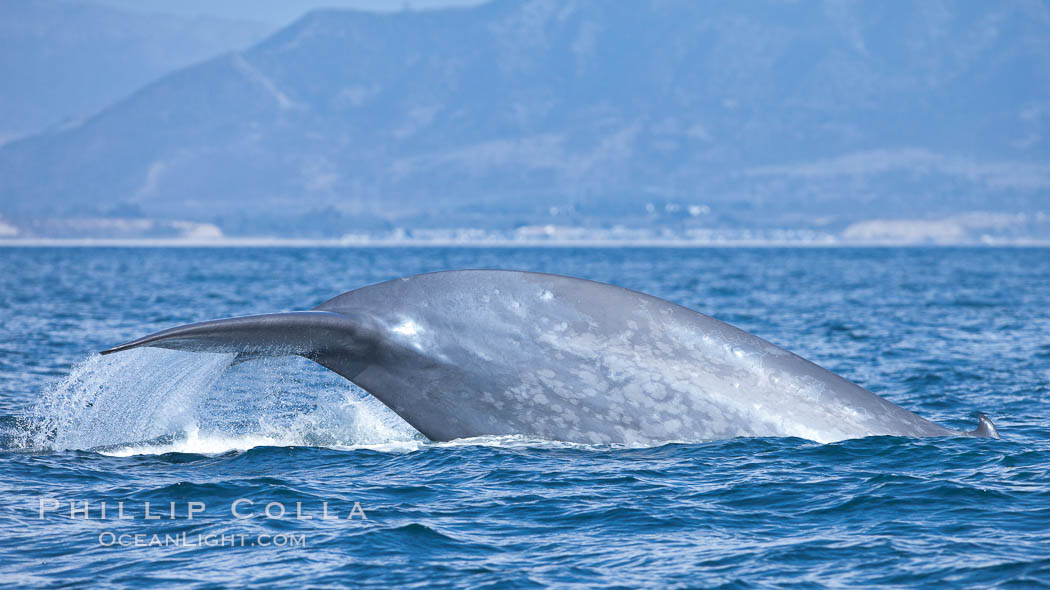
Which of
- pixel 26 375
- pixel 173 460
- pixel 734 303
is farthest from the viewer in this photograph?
pixel 734 303

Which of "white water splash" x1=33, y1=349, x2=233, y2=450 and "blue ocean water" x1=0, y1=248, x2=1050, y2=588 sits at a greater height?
"white water splash" x1=33, y1=349, x2=233, y2=450

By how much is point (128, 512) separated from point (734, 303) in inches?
1196

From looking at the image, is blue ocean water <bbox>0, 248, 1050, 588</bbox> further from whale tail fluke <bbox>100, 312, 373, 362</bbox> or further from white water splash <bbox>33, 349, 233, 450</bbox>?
whale tail fluke <bbox>100, 312, 373, 362</bbox>

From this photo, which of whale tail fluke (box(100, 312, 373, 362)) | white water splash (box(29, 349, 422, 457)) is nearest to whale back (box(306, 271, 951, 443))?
whale tail fluke (box(100, 312, 373, 362))

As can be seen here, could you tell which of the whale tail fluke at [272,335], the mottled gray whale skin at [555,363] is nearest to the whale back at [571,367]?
the mottled gray whale skin at [555,363]

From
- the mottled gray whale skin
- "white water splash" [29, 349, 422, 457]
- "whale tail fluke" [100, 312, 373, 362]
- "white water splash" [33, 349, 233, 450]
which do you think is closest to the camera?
"whale tail fluke" [100, 312, 373, 362]

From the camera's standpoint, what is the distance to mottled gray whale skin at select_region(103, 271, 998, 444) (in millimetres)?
8531

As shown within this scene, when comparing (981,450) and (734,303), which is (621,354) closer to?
(981,450)

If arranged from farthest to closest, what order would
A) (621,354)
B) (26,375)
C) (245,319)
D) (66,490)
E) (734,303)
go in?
(734,303)
(26,375)
(66,490)
(621,354)
(245,319)

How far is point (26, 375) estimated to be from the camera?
60.1ft

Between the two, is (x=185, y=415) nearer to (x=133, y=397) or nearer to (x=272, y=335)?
(x=133, y=397)

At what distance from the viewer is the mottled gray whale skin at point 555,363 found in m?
8.53

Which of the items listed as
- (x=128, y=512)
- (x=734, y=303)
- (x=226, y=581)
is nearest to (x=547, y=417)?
(x=226, y=581)

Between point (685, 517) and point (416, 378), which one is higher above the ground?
point (416, 378)
